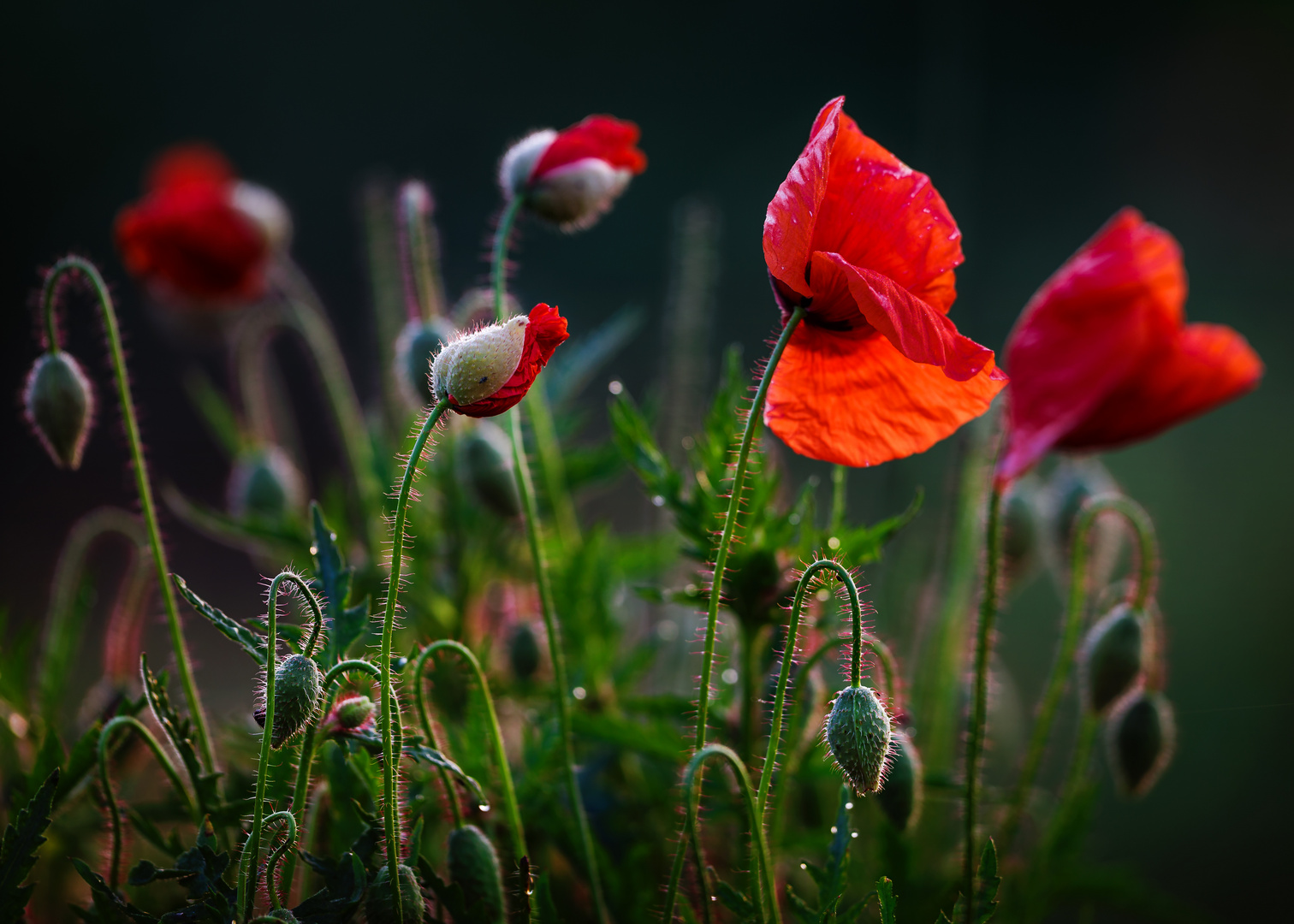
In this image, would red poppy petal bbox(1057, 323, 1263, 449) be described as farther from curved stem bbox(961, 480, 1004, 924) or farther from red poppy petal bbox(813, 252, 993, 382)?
red poppy petal bbox(813, 252, 993, 382)

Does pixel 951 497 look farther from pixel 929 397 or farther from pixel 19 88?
pixel 19 88

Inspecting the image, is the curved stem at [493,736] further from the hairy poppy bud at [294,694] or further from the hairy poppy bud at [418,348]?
the hairy poppy bud at [418,348]

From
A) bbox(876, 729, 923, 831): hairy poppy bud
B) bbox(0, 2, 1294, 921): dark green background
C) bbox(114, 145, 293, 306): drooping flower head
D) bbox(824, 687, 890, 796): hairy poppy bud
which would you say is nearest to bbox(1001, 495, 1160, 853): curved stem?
bbox(876, 729, 923, 831): hairy poppy bud

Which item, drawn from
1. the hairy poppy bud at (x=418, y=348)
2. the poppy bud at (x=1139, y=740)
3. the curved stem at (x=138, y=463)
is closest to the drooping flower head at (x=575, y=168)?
the hairy poppy bud at (x=418, y=348)

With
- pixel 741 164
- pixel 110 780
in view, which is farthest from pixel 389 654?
pixel 741 164

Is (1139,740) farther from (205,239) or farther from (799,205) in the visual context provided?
(205,239)
